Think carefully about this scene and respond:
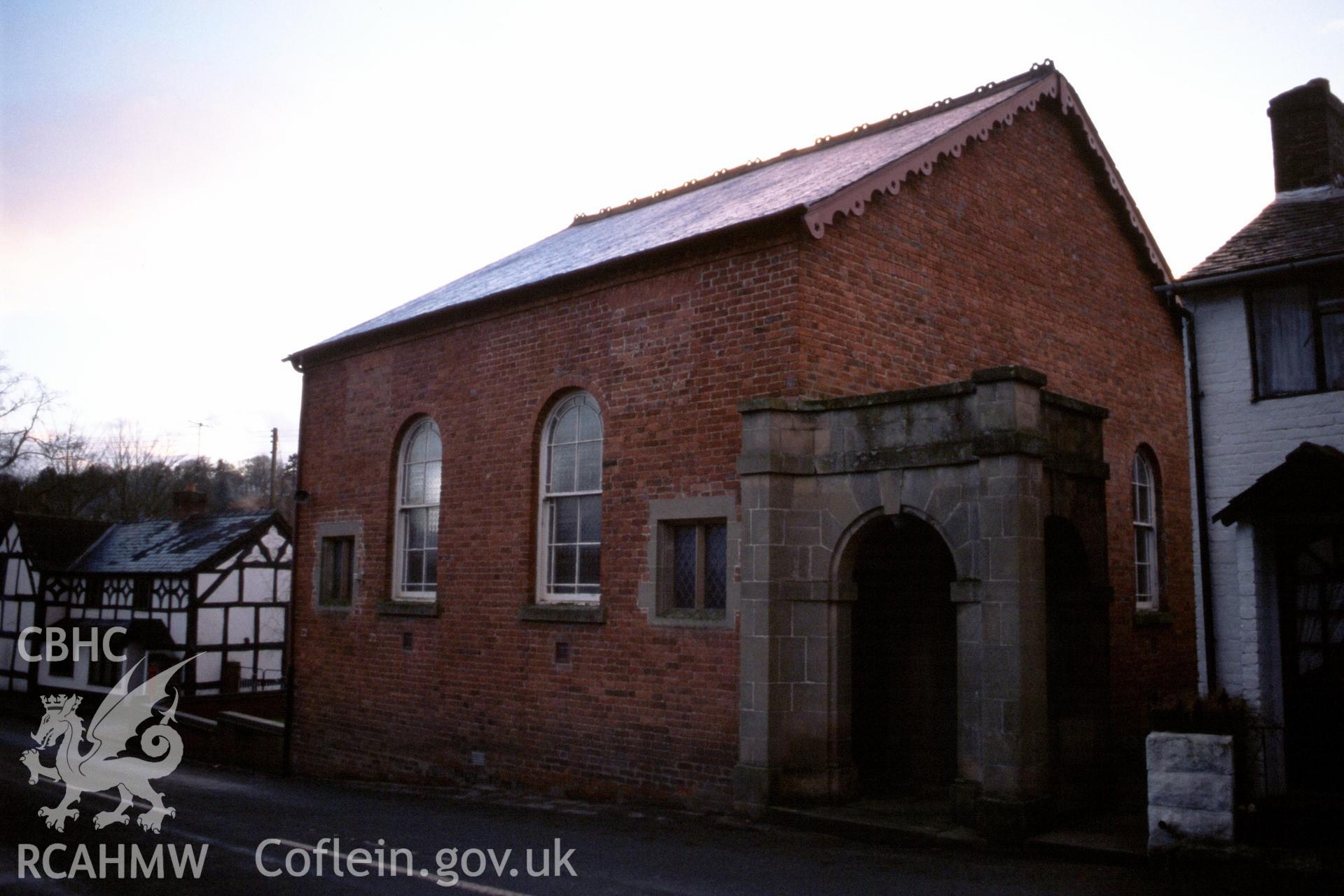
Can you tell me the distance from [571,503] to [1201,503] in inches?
301

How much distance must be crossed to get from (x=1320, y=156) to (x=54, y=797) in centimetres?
1837

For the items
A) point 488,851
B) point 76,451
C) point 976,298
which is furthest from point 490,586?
point 76,451

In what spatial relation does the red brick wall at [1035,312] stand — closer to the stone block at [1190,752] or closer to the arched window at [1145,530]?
the arched window at [1145,530]

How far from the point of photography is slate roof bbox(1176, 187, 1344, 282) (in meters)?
11.4

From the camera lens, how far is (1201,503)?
11891 mm

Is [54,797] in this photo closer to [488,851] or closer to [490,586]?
[490,586]

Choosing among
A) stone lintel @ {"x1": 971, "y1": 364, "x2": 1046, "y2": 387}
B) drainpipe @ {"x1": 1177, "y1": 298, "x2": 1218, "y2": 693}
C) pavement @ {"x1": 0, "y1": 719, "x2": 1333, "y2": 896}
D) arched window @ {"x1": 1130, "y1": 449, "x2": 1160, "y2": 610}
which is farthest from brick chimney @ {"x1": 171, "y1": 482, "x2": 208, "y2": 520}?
drainpipe @ {"x1": 1177, "y1": 298, "x2": 1218, "y2": 693}

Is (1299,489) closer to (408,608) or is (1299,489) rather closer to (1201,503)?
(1201,503)

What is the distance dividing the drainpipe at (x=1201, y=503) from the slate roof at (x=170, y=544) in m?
25.2

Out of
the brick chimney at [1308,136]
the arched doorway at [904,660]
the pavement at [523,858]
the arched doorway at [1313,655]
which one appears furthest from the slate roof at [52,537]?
the brick chimney at [1308,136]

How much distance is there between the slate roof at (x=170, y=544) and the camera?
29.7 metres

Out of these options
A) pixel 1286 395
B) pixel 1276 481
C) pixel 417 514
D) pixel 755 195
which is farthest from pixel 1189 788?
pixel 417 514

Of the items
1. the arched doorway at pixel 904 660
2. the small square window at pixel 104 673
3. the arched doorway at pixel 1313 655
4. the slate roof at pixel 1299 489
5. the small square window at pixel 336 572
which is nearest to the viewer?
the slate roof at pixel 1299 489

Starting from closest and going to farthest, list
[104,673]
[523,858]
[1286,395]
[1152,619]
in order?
[523,858] < [1286,395] < [1152,619] < [104,673]
